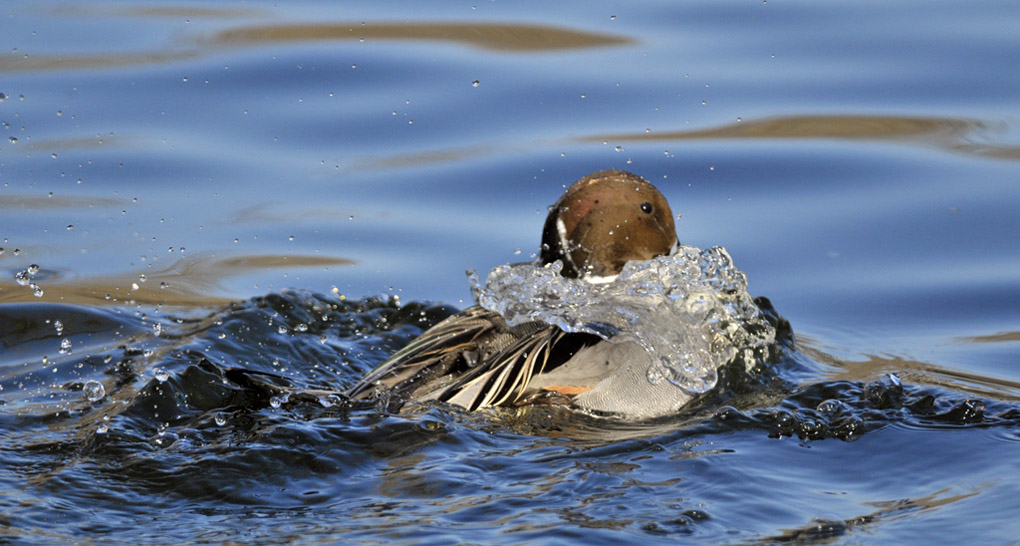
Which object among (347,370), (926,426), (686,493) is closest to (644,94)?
(347,370)

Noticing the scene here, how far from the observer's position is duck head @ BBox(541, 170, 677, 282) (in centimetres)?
530

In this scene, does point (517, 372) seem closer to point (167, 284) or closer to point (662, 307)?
point (662, 307)

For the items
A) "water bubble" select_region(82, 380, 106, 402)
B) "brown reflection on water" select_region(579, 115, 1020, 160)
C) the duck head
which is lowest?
"water bubble" select_region(82, 380, 106, 402)

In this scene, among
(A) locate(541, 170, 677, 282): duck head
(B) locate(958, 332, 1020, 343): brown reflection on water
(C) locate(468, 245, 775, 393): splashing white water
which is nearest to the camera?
(C) locate(468, 245, 775, 393): splashing white water

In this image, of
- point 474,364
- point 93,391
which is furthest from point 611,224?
point 93,391

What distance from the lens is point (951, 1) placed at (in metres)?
8.97

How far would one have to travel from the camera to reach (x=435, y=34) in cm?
907

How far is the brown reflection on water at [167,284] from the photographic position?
623 centimetres

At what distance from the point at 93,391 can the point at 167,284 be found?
1.55m

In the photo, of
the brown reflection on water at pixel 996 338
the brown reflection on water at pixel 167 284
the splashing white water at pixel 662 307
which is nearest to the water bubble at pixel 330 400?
the splashing white water at pixel 662 307

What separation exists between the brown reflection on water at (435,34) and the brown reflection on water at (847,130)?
132 centimetres

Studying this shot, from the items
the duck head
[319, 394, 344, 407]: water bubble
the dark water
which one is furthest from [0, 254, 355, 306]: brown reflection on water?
[319, 394, 344, 407]: water bubble

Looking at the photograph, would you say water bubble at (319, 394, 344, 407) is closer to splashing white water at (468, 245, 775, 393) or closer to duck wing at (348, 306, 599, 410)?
duck wing at (348, 306, 599, 410)

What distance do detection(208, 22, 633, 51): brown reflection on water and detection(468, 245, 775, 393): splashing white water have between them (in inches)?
144
